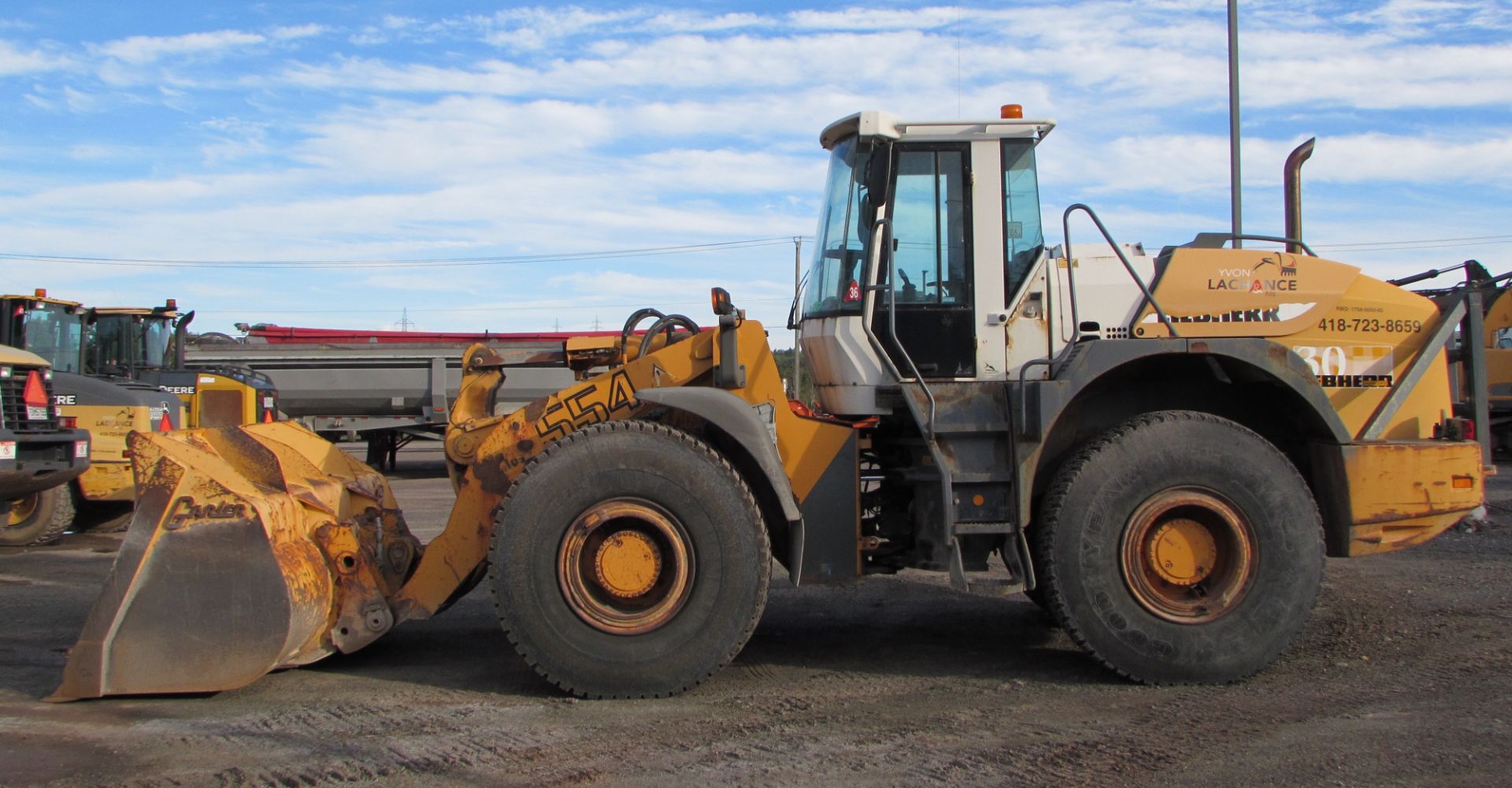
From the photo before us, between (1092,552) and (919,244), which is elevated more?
(919,244)

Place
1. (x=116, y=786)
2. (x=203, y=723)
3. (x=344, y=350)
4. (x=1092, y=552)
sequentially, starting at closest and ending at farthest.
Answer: (x=116, y=786), (x=203, y=723), (x=1092, y=552), (x=344, y=350)

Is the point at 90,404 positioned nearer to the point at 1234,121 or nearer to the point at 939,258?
the point at 939,258

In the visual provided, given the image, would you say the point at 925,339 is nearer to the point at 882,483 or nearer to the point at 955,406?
the point at 955,406

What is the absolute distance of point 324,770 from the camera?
13.8 ft

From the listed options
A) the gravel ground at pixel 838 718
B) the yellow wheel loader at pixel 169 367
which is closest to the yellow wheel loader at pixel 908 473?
the gravel ground at pixel 838 718

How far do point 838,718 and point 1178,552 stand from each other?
1.85 meters

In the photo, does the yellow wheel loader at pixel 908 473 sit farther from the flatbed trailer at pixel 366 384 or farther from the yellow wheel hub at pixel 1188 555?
the flatbed trailer at pixel 366 384

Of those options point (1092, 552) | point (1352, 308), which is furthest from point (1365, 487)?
point (1092, 552)

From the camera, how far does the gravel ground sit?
A: 4156mm

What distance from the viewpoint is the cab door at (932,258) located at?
18.4 feet

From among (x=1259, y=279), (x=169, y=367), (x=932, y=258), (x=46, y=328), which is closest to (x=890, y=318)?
(x=932, y=258)

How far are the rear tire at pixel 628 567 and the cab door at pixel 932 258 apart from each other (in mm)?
1215

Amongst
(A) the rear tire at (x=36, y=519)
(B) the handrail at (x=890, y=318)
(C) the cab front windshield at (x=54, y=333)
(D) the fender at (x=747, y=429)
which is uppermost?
(C) the cab front windshield at (x=54, y=333)

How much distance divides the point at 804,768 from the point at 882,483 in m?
1.97
